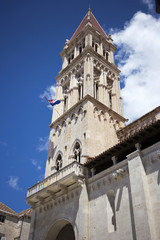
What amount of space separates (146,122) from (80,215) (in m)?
9.87

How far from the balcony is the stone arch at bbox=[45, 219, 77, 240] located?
1.91 metres

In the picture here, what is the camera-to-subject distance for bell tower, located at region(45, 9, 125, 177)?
21.3m

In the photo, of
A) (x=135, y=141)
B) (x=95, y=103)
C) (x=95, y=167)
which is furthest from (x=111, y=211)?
(x=95, y=103)

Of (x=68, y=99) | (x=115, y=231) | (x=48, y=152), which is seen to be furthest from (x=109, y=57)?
(x=115, y=231)

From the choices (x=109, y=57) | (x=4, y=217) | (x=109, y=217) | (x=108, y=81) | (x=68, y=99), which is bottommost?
(x=109, y=217)

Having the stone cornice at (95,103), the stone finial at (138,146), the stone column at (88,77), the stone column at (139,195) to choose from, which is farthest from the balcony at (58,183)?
the stone column at (88,77)

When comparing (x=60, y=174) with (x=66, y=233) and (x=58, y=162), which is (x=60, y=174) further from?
(x=58, y=162)

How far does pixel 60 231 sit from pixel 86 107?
398 inches

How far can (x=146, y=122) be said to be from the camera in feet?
71.2

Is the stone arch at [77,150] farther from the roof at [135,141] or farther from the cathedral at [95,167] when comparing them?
the roof at [135,141]

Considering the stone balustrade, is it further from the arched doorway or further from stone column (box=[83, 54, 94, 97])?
stone column (box=[83, 54, 94, 97])

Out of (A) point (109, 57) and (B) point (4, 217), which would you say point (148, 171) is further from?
(A) point (109, 57)

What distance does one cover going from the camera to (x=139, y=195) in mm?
12797

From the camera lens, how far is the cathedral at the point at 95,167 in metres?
13.2
